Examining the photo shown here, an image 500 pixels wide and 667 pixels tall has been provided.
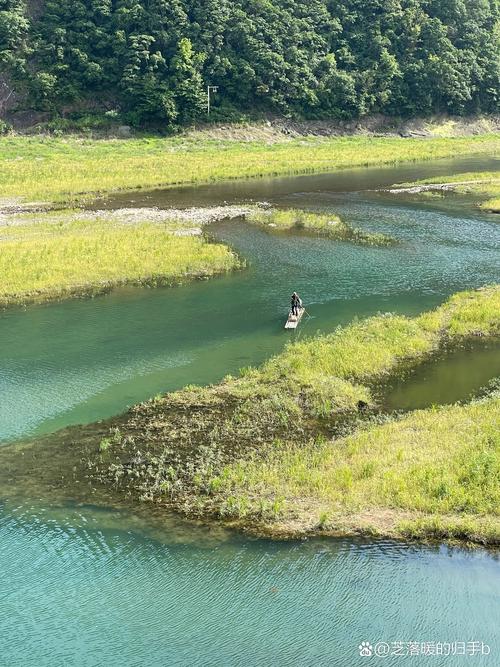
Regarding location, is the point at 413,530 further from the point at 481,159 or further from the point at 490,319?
the point at 481,159

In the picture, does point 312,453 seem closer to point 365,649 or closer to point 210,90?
point 365,649

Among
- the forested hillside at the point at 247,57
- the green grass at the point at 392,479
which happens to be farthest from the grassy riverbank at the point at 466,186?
the forested hillside at the point at 247,57

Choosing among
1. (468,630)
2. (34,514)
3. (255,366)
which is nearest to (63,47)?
(255,366)

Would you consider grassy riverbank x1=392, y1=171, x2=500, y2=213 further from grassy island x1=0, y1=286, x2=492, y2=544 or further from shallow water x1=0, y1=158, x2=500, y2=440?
grassy island x1=0, y1=286, x2=492, y2=544

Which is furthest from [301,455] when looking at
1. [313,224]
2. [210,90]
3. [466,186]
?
[210,90]

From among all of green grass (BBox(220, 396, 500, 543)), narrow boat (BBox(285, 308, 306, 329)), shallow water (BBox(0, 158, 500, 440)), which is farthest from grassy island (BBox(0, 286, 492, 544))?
narrow boat (BBox(285, 308, 306, 329))

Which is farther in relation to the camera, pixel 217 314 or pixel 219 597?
pixel 217 314
